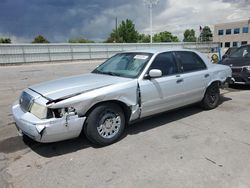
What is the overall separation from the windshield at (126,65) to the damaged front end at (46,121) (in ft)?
4.36

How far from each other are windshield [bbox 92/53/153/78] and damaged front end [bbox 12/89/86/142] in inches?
52.4

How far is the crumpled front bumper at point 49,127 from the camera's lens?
3276 millimetres

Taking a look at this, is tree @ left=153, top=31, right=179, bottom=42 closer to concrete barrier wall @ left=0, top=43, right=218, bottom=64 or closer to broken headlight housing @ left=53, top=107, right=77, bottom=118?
concrete barrier wall @ left=0, top=43, right=218, bottom=64

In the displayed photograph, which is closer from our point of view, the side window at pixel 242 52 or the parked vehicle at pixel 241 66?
the parked vehicle at pixel 241 66

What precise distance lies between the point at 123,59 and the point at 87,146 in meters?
1.98

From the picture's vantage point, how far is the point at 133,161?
3350 millimetres

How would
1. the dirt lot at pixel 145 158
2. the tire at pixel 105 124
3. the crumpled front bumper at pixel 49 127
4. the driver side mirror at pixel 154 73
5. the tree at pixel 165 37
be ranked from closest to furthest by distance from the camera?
1. the dirt lot at pixel 145 158
2. the crumpled front bumper at pixel 49 127
3. the tire at pixel 105 124
4. the driver side mirror at pixel 154 73
5. the tree at pixel 165 37

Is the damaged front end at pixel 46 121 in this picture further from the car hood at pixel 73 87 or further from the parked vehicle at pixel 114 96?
the car hood at pixel 73 87

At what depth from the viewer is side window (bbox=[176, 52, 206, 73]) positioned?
4996 mm

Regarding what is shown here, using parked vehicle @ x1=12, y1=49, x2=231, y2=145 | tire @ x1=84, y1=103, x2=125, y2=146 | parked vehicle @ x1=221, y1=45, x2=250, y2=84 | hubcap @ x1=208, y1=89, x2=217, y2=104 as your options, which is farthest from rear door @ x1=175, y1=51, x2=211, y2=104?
parked vehicle @ x1=221, y1=45, x2=250, y2=84

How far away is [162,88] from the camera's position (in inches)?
176

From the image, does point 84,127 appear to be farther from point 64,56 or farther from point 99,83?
point 64,56

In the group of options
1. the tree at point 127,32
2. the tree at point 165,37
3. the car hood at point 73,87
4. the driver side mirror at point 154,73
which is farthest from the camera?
the tree at point 165,37

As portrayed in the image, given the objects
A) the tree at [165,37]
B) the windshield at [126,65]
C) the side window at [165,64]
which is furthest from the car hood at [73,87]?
the tree at [165,37]
